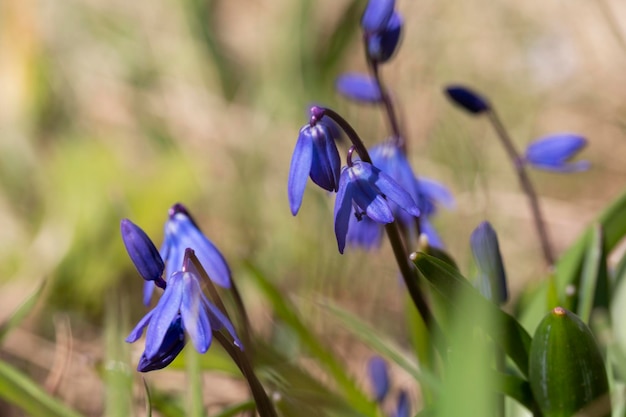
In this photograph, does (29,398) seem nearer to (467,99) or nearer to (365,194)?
(365,194)

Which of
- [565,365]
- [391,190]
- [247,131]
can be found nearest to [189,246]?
[391,190]

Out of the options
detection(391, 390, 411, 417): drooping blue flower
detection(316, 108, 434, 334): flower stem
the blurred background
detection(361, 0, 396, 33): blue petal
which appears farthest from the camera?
the blurred background

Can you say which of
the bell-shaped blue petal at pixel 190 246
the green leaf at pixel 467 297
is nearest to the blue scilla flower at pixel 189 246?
the bell-shaped blue petal at pixel 190 246

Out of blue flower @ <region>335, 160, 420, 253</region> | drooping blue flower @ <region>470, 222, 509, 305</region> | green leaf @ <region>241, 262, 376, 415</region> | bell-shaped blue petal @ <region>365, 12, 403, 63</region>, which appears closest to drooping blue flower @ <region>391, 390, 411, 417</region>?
green leaf @ <region>241, 262, 376, 415</region>

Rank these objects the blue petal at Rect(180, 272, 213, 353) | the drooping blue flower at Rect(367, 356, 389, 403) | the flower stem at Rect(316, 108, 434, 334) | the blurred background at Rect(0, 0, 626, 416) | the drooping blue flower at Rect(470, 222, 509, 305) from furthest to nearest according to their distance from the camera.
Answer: the blurred background at Rect(0, 0, 626, 416) < the drooping blue flower at Rect(367, 356, 389, 403) < the drooping blue flower at Rect(470, 222, 509, 305) < the flower stem at Rect(316, 108, 434, 334) < the blue petal at Rect(180, 272, 213, 353)

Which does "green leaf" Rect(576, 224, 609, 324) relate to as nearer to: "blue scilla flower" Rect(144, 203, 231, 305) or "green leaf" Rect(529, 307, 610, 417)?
"green leaf" Rect(529, 307, 610, 417)

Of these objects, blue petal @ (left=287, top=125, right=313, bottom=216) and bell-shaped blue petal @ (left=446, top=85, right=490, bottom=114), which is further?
bell-shaped blue petal @ (left=446, top=85, right=490, bottom=114)

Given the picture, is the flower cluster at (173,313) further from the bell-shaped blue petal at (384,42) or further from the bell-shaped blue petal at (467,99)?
the bell-shaped blue petal at (467,99)
